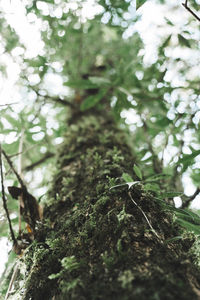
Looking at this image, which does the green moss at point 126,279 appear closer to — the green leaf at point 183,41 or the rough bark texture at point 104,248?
the rough bark texture at point 104,248

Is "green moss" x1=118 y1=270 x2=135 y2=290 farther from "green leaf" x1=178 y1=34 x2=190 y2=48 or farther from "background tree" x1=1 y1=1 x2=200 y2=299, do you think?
"green leaf" x1=178 y1=34 x2=190 y2=48

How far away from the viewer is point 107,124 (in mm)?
2494

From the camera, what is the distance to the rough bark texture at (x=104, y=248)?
0.66 meters

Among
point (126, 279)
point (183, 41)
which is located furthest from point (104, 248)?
point (183, 41)

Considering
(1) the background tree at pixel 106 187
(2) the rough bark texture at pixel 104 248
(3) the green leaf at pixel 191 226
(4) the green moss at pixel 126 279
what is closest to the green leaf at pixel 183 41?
(1) the background tree at pixel 106 187

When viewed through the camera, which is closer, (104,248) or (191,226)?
(104,248)

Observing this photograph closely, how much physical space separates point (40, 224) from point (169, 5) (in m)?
2.10

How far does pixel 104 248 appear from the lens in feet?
2.84

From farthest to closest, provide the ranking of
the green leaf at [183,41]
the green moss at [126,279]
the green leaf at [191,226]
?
the green leaf at [183,41]
the green leaf at [191,226]
the green moss at [126,279]

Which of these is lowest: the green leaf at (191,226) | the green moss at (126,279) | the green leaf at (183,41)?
the green moss at (126,279)

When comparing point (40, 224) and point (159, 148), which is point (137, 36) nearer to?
point (159, 148)

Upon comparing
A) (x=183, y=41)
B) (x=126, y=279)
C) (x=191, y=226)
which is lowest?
(x=126, y=279)

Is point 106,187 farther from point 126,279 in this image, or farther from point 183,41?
point 183,41

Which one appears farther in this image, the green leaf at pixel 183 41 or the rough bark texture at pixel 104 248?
the green leaf at pixel 183 41
